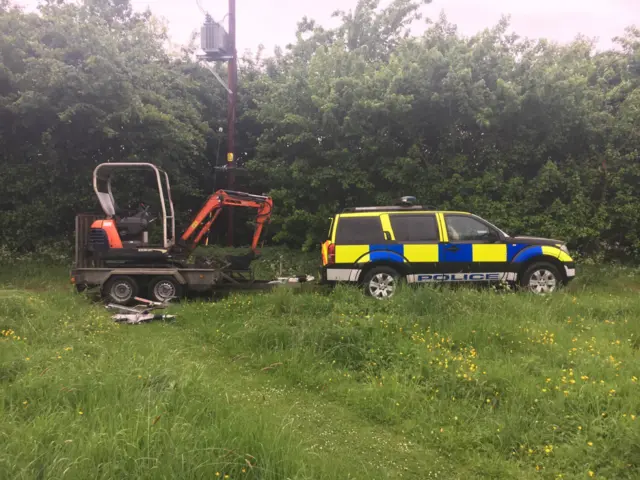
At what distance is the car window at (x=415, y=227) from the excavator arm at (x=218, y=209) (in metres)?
3.00

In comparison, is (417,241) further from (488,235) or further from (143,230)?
(143,230)

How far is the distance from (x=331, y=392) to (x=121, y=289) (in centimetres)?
631

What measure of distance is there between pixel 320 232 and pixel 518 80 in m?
6.59

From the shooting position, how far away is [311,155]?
42.9 ft

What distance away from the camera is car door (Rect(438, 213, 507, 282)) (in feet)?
29.8

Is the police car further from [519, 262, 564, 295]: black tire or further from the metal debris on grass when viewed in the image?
the metal debris on grass

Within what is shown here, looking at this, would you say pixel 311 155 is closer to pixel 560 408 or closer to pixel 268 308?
pixel 268 308

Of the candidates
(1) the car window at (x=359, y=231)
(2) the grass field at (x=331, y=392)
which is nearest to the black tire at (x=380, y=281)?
(1) the car window at (x=359, y=231)

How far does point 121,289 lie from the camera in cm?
933

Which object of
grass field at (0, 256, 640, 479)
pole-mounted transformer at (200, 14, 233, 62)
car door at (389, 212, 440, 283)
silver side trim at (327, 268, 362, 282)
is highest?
pole-mounted transformer at (200, 14, 233, 62)

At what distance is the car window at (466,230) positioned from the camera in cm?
914

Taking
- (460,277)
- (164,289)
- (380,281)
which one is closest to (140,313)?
(164,289)

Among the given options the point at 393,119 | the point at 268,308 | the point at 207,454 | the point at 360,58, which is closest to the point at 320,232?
the point at 393,119

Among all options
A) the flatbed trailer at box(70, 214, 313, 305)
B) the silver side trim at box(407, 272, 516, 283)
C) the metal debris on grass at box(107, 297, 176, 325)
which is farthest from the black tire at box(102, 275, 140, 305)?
the silver side trim at box(407, 272, 516, 283)
